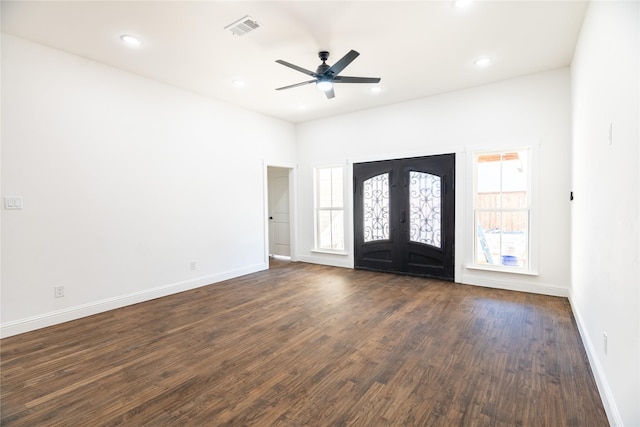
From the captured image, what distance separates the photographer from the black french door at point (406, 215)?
5.03m

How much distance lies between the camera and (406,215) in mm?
5422

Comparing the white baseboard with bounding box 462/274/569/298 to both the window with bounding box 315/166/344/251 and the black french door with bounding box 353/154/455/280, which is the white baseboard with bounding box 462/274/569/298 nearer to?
the black french door with bounding box 353/154/455/280

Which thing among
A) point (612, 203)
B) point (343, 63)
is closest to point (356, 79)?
point (343, 63)

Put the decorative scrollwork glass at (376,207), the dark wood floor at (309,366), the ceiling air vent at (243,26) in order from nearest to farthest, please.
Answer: the dark wood floor at (309,366) → the ceiling air vent at (243,26) → the decorative scrollwork glass at (376,207)

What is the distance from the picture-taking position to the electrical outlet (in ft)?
11.3

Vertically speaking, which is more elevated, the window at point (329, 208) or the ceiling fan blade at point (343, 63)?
the ceiling fan blade at point (343, 63)

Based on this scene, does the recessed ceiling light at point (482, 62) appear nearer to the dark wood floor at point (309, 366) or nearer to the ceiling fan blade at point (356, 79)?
the ceiling fan blade at point (356, 79)

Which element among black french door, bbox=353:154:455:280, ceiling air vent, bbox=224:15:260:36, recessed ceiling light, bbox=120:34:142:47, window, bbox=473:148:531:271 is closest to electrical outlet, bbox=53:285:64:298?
recessed ceiling light, bbox=120:34:142:47

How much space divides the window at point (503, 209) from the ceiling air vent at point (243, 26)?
3.73 m

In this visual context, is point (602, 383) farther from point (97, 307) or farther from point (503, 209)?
point (97, 307)

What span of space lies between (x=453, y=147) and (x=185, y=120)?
14.1 ft

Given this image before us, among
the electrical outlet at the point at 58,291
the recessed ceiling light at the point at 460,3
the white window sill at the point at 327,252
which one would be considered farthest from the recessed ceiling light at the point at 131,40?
the white window sill at the point at 327,252

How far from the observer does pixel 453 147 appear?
4926mm

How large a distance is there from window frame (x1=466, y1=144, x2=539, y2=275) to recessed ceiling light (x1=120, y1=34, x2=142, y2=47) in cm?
472
